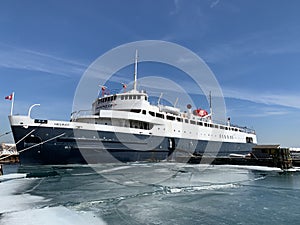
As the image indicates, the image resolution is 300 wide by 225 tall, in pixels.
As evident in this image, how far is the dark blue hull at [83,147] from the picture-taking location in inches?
712

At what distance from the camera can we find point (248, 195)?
8.88m

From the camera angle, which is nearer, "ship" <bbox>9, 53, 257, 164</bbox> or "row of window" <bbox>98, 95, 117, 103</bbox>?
"ship" <bbox>9, 53, 257, 164</bbox>

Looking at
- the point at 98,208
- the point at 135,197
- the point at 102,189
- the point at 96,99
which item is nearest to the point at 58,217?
the point at 98,208

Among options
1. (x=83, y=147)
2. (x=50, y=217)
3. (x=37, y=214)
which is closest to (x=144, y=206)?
(x=50, y=217)

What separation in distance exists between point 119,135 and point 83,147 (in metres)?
3.71

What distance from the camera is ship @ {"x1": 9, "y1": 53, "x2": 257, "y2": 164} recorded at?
1817cm

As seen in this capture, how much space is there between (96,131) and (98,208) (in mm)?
13757

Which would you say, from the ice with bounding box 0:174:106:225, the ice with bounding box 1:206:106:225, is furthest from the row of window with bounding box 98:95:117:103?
the ice with bounding box 1:206:106:225

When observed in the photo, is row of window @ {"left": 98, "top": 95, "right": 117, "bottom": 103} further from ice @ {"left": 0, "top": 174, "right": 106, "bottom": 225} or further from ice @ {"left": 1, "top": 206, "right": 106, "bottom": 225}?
ice @ {"left": 1, "top": 206, "right": 106, "bottom": 225}

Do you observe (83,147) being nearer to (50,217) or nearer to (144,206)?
(144,206)

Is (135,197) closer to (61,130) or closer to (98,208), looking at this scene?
(98,208)

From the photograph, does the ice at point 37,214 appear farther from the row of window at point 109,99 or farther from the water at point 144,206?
the row of window at point 109,99

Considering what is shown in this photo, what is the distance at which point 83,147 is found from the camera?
19172 mm

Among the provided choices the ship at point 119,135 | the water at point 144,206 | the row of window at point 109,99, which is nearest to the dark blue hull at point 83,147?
the ship at point 119,135
